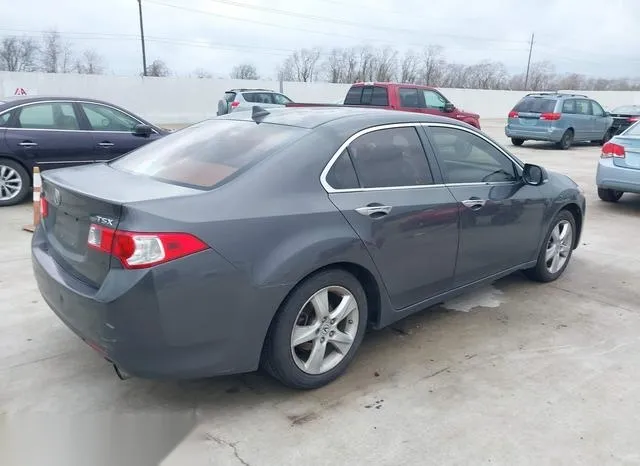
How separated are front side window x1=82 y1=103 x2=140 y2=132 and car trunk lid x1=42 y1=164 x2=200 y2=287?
5.31m

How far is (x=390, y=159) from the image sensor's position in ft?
12.1

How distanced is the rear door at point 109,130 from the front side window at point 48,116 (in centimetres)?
18

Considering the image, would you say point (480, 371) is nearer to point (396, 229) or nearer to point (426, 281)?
point (426, 281)

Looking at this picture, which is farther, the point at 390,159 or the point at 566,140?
the point at 566,140

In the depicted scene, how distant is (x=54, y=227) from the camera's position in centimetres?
334

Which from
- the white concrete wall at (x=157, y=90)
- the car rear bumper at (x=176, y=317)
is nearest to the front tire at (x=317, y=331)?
the car rear bumper at (x=176, y=317)

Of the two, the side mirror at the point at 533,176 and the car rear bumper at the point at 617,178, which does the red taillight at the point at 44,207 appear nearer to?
the side mirror at the point at 533,176

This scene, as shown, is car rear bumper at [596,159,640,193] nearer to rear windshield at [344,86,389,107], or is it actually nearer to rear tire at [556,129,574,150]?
rear windshield at [344,86,389,107]

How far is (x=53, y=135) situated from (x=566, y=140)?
15.2 metres

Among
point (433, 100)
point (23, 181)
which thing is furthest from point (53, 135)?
point (433, 100)

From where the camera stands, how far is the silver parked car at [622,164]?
8031 mm

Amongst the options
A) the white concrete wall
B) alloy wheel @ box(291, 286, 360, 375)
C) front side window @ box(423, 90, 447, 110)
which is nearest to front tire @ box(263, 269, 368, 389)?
alloy wheel @ box(291, 286, 360, 375)

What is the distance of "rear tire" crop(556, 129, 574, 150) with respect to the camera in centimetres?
1769

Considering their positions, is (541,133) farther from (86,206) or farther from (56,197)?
(86,206)
